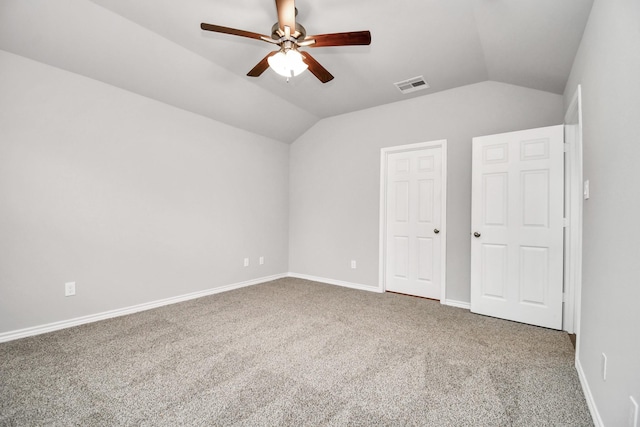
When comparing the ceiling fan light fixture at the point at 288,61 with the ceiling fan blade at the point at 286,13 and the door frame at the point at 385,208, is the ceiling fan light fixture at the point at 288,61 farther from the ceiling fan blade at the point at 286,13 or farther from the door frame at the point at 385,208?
the door frame at the point at 385,208

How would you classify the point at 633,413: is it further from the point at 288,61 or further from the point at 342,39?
the point at 288,61

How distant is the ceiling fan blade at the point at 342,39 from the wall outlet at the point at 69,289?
3107 mm

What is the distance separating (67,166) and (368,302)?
3561mm

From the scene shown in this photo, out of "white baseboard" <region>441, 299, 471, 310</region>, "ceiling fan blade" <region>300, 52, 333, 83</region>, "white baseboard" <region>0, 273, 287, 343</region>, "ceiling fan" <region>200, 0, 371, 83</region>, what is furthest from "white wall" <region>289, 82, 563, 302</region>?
"ceiling fan" <region>200, 0, 371, 83</region>

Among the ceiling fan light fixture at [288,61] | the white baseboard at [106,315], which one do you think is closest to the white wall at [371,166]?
the white baseboard at [106,315]

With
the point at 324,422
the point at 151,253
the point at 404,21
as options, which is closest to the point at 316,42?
the point at 404,21

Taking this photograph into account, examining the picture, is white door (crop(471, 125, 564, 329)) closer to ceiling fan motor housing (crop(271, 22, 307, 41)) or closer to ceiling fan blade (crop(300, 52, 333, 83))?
ceiling fan blade (crop(300, 52, 333, 83))

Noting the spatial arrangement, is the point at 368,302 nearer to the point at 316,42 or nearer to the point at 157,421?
the point at 157,421

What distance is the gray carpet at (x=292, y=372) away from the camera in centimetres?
152

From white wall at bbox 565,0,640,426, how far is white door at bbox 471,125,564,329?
103cm

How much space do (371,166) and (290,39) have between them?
2430 mm

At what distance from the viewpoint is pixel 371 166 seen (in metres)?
4.19

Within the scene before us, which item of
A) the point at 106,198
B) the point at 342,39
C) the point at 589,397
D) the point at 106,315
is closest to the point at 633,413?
the point at 589,397

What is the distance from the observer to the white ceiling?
6.98 feet
